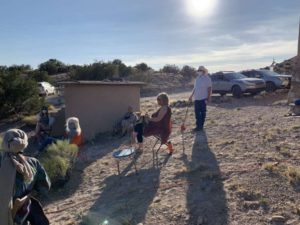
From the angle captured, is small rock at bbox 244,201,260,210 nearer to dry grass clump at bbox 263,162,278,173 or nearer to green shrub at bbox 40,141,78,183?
dry grass clump at bbox 263,162,278,173

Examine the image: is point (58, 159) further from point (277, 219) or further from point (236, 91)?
point (236, 91)

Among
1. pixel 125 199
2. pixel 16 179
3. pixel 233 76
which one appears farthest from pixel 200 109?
pixel 233 76

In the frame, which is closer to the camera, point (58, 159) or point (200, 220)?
point (200, 220)

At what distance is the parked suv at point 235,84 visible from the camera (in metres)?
22.1

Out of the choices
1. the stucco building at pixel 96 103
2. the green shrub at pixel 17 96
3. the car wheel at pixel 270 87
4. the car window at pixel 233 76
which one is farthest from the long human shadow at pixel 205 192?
the green shrub at pixel 17 96

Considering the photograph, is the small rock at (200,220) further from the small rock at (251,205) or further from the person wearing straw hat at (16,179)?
the person wearing straw hat at (16,179)

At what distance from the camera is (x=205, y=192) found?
255 inches

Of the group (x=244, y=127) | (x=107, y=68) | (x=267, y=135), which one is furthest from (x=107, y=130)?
(x=107, y=68)

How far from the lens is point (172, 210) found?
6.05 m

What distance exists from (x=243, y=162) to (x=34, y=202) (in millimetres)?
4177

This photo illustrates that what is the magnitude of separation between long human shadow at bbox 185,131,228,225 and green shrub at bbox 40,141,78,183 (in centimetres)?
234

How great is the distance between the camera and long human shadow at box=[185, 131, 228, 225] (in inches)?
223

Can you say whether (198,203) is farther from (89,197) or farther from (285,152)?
(285,152)

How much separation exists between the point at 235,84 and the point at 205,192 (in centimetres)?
1647
